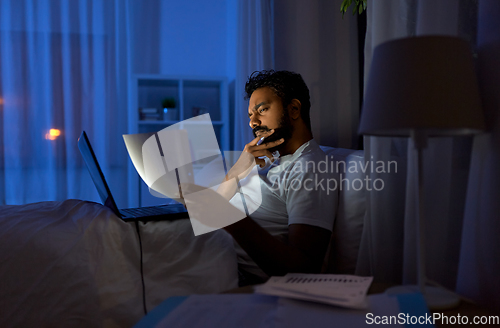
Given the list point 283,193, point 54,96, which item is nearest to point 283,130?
point 283,193

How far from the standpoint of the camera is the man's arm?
889mm

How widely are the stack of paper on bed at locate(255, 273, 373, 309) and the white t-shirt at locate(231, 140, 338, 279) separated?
315mm

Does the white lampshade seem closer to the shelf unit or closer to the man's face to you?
the man's face

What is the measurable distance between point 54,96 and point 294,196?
8.34 feet

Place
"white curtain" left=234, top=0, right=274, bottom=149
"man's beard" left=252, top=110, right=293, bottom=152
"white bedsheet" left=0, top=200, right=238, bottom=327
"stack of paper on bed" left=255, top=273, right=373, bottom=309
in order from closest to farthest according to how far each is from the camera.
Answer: "stack of paper on bed" left=255, top=273, right=373, bottom=309 → "white bedsheet" left=0, top=200, right=238, bottom=327 → "man's beard" left=252, top=110, right=293, bottom=152 → "white curtain" left=234, top=0, right=274, bottom=149

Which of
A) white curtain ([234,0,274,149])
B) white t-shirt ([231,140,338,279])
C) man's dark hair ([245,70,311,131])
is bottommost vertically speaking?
white t-shirt ([231,140,338,279])

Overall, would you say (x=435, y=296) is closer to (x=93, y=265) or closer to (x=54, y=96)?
(x=93, y=265)

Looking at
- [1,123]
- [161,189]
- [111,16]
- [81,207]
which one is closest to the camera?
[81,207]

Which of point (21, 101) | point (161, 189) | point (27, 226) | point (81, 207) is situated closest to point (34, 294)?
point (27, 226)

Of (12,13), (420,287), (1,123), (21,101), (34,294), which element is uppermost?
(12,13)

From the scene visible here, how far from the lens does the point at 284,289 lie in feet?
1.96

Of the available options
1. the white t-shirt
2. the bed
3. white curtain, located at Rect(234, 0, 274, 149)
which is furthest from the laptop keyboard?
white curtain, located at Rect(234, 0, 274, 149)

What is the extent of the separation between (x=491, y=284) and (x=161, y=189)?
3.35ft

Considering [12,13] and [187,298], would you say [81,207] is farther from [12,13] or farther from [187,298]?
[12,13]
